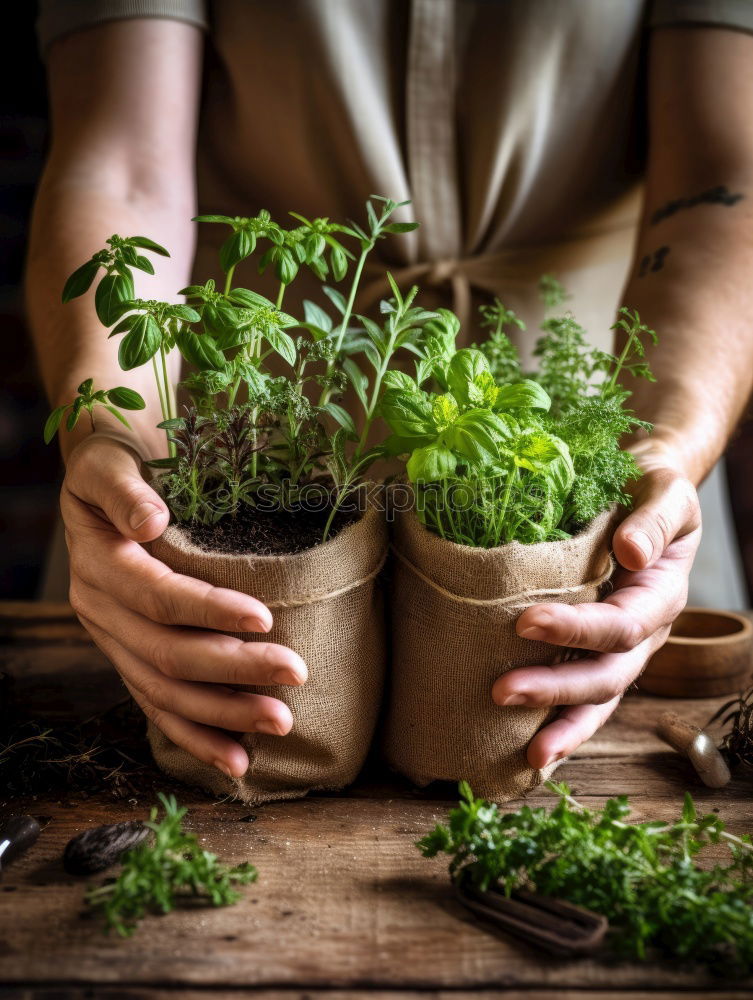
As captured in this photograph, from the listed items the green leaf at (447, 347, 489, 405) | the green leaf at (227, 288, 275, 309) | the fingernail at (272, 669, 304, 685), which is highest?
the green leaf at (227, 288, 275, 309)

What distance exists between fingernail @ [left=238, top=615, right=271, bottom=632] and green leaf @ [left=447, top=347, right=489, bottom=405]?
1.08 ft

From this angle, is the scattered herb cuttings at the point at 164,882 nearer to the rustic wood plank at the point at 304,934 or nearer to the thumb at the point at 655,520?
the rustic wood plank at the point at 304,934

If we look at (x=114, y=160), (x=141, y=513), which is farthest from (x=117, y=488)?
(x=114, y=160)

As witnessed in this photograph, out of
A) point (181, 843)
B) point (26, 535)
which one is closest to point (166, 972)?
point (181, 843)

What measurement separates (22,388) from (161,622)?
2.12m

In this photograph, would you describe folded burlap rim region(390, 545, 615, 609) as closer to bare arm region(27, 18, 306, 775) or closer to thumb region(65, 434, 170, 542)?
bare arm region(27, 18, 306, 775)

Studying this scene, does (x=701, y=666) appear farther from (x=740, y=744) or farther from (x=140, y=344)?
(x=140, y=344)

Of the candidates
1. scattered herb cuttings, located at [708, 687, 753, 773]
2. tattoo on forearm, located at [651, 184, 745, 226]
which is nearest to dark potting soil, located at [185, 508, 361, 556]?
scattered herb cuttings, located at [708, 687, 753, 773]

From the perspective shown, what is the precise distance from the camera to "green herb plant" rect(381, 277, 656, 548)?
3.16 feet

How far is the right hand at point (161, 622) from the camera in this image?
0.98 m

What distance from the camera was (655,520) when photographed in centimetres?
108

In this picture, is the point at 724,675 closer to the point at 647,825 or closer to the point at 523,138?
the point at 647,825

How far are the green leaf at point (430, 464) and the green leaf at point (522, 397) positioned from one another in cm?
10

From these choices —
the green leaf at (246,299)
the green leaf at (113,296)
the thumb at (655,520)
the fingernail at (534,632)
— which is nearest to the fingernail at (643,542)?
the thumb at (655,520)
